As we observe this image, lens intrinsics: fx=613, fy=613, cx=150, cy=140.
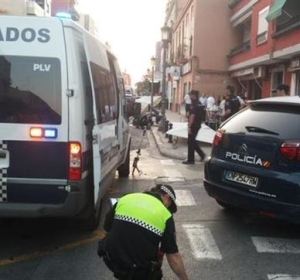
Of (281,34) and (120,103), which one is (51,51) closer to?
(120,103)

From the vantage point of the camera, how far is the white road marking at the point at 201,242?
6.06m

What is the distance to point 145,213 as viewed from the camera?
3859 mm

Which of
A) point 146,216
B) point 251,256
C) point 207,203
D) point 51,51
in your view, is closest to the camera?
point 146,216

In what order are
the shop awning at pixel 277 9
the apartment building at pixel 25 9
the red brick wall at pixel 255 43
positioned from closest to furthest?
the apartment building at pixel 25 9 < the shop awning at pixel 277 9 < the red brick wall at pixel 255 43

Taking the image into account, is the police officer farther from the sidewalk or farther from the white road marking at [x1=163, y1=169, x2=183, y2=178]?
the sidewalk

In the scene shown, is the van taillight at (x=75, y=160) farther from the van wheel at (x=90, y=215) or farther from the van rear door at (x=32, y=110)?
the van wheel at (x=90, y=215)

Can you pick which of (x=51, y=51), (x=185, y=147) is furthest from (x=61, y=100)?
(x=185, y=147)

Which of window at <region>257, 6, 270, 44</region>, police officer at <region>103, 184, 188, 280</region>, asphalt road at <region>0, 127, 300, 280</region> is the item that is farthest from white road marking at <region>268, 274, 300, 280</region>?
window at <region>257, 6, 270, 44</region>

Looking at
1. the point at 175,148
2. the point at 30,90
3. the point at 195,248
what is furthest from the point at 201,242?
the point at 175,148

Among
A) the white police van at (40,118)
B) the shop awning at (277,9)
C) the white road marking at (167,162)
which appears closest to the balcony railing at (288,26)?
the shop awning at (277,9)

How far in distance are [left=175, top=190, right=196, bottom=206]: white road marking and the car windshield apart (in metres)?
1.71

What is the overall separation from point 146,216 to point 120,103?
5.30 metres

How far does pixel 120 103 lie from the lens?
9.04 m

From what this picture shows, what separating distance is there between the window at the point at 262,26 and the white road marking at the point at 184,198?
51.7 ft
